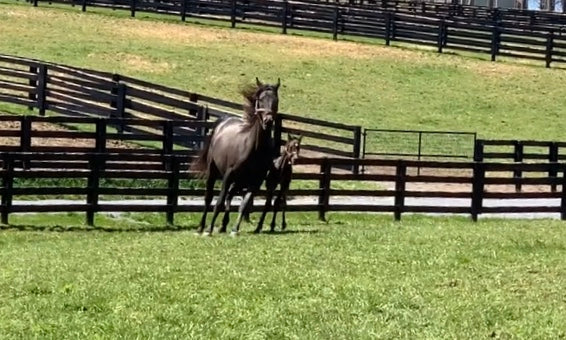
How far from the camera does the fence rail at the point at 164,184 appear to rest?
18.1 meters

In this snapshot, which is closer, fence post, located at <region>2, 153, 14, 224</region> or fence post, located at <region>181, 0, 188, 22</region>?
fence post, located at <region>2, 153, 14, 224</region>

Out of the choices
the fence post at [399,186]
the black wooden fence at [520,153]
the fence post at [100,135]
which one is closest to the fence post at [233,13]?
the black wooden fence at [520,153]

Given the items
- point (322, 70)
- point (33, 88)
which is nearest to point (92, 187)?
point (33, 88)

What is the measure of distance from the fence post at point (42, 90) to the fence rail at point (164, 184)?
27.4 ft

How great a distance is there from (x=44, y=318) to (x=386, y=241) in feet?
22.9

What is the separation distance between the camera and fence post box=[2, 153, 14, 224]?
17.6 meters

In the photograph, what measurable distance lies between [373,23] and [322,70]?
8121 mm

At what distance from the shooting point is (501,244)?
15.3 meters

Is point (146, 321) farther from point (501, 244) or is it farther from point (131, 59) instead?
point (131, 59)

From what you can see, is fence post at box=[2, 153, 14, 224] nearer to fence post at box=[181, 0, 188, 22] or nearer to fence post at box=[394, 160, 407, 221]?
fence post at box=[394, 160, 407, 221]

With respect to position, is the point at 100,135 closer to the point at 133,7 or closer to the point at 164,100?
the point at 164,100

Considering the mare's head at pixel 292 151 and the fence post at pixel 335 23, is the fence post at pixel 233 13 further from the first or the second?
the mare's head at pixel 292 151

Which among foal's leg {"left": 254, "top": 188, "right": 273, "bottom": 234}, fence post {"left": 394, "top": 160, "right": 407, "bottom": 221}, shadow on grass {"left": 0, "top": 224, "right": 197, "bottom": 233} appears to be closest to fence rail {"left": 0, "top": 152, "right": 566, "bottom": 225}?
fence post {"left": 394, "top": 160, "right": 407, "bottom": 221}

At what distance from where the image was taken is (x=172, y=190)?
18.9m
